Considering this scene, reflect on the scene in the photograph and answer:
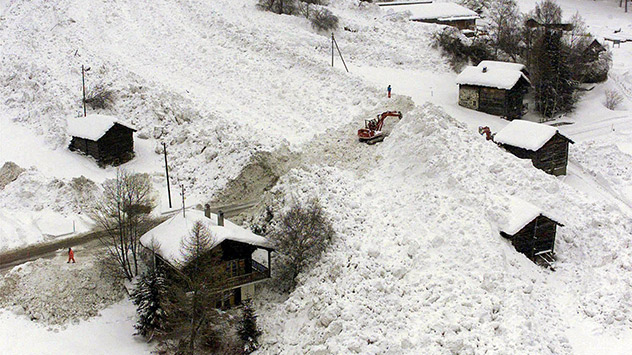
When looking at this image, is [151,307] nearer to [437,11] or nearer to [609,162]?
[609,162]

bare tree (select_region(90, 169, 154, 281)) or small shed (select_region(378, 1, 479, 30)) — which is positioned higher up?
small shed (select_region(378, 1, 479, 30))

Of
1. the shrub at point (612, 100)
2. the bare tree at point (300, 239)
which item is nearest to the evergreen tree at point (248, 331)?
the bare tree at point (300, 239)

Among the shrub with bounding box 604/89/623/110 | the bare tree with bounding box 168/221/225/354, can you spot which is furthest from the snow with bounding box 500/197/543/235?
the shrub with bounding box 604/89/623/110

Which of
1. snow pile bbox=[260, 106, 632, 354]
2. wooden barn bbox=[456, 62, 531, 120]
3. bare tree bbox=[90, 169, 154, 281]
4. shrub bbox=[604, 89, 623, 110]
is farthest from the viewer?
shrub bbox=[604, 89, 623, 110]

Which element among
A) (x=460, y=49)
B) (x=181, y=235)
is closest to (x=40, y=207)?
(x=181, y=235)

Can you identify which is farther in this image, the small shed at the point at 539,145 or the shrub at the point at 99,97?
the shrub at the point at 99,97

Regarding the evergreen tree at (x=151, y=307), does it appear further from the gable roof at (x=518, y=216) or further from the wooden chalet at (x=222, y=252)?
the gable roof at (x=518, y=216)

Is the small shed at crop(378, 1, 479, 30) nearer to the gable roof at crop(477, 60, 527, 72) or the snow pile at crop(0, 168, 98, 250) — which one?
the gable roof at crop(477, 60, 527, 72)

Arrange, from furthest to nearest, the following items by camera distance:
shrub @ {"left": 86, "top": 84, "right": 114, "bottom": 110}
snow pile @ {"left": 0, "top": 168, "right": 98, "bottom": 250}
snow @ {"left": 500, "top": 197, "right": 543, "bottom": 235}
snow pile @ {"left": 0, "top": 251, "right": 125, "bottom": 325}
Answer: shrub @ {"left": 86, "top": 84, "right": 114, "bottom": 110} < snow pile @ {"left": 0, "top": 168, "right": 98, "bottom": 250} < snow @ {"left": 500, "top": 197, "right": 543, "bottom": 235} < snow pile @ {"left": 0, "top": 251, "right": 125, "bottom": 325}
